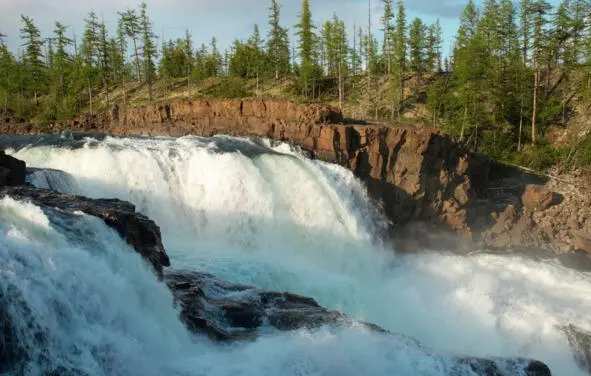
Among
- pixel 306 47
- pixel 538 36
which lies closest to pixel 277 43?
pixel 306 47

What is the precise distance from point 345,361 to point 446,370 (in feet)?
6.15

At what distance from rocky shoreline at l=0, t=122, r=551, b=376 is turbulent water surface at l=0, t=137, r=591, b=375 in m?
0.47

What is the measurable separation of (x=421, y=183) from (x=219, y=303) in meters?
17.0

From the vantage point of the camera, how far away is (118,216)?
10.4 m

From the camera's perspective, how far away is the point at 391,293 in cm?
1912

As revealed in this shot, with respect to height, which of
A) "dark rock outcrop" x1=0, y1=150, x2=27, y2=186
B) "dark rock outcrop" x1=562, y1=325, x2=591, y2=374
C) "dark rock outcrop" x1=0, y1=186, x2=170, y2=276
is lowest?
"dark rock outcrop" x1=562, y1=325, x2=591, y2=374

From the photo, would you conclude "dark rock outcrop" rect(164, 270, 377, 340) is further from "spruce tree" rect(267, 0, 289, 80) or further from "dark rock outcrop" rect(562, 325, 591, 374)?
"spruce tree" rect(267, 0, 289, 80)

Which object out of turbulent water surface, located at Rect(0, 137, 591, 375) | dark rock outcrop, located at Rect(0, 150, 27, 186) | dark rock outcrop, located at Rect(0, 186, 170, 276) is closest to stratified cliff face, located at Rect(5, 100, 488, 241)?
turbulent water surface, located at Rect(0, 137, 591, 375)

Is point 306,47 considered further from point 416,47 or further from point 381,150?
point 381,150

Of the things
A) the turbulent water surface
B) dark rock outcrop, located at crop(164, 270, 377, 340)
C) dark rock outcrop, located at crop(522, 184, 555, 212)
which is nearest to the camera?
the turbulent water surface

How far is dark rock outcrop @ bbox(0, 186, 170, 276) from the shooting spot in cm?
1030

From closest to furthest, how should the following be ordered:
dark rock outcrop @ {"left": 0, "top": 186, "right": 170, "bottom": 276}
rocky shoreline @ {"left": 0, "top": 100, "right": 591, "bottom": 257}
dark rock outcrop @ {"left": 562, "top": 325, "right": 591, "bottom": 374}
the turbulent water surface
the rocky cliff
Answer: the turbulent water surface
the rocky cliff
dark rock outcrop @ {"left": 0, "top": 186, "right": 170, "bottom": 276}
dark rock outcrop @ {"left": 562, "top": 325, "right": 591, "bottom": 374}
rocky shoreline @ {"left": 0, "top": 100, "right": 591, "bottom": 257}

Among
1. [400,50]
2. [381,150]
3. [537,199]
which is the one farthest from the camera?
[400,50]

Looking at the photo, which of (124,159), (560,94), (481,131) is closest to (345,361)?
(124,159)
